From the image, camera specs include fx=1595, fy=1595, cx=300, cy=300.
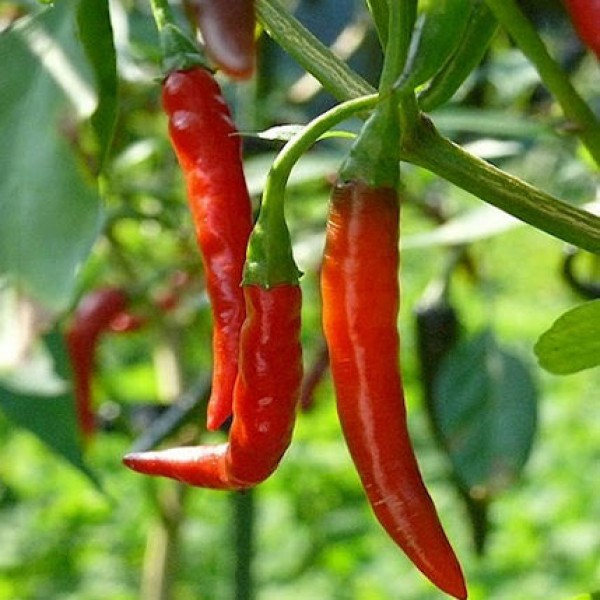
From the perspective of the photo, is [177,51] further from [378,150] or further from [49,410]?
[49,410]

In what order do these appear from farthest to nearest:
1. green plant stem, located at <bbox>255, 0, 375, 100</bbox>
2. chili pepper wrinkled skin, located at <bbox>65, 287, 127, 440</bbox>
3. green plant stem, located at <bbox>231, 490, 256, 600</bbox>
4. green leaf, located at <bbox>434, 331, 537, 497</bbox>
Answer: green plant stem, located at <bbox>231, 490, 256, 600</bbox>, chili pepper wrinkled skin, located at <bbox>65, 287, 127, 440</bbox>, green leaf, located at <bbox>434, 331, 537, 497</bbox>, green plant stem, located at <bbox>255, 0, 375, 100</bbox>

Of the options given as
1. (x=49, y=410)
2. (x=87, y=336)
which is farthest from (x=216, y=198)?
(x=87, y=336)

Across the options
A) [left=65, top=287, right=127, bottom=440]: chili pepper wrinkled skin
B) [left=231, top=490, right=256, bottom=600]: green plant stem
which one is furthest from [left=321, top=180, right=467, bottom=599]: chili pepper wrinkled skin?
[left=231, top=490, right=256, bottom=600]: green plant stem

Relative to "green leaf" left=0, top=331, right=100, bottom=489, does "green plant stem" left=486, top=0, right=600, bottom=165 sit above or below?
above

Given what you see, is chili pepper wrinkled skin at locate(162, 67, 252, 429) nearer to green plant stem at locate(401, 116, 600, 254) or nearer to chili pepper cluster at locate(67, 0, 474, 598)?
chili pepper cluster at locate(67, 0, 474, 598)

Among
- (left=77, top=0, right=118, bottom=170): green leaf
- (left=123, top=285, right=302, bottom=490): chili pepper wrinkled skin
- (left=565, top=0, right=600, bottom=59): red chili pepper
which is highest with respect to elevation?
(left=77, top=0, right=118, bottom=170): green leaf

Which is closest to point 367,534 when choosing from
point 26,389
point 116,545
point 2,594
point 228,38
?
point 116,545

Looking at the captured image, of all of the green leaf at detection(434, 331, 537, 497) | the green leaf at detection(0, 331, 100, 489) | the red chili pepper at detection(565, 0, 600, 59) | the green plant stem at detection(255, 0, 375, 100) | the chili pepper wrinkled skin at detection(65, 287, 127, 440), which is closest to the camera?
the red chili pepper at detection(565, 0, 600, 59)
